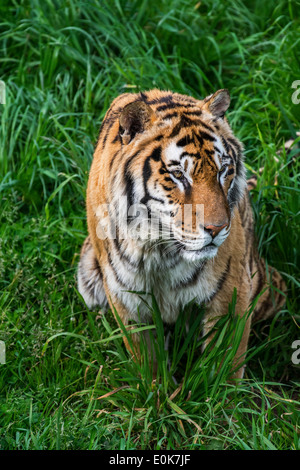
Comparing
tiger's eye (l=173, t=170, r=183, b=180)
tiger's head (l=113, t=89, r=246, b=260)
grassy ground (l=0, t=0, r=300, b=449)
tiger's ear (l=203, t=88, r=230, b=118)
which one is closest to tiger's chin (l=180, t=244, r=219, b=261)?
tiger's head (l=113, t=89, r=246, b=260)

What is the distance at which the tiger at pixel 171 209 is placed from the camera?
2854 millimetres

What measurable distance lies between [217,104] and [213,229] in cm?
66

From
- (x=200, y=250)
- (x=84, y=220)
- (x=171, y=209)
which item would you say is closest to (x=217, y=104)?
(x=171, y=209)

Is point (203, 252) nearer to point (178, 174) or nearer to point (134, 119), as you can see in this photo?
point (178, 174)

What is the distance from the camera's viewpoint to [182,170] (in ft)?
9.36

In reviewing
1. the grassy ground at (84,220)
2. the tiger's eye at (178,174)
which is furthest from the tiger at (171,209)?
the grassy ground at (84,220)

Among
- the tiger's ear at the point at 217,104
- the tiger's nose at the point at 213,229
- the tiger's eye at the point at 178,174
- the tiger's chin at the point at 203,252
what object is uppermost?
the tiger's ear at the point at 217,104

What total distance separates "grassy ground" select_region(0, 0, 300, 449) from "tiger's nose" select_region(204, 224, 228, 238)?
2.15 feet

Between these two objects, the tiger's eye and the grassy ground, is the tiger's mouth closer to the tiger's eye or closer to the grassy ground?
the tiger's eye

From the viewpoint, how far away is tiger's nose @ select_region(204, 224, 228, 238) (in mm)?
2805

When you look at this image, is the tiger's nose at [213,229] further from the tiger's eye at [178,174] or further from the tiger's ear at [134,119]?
the tiger's ear at [134,119]
